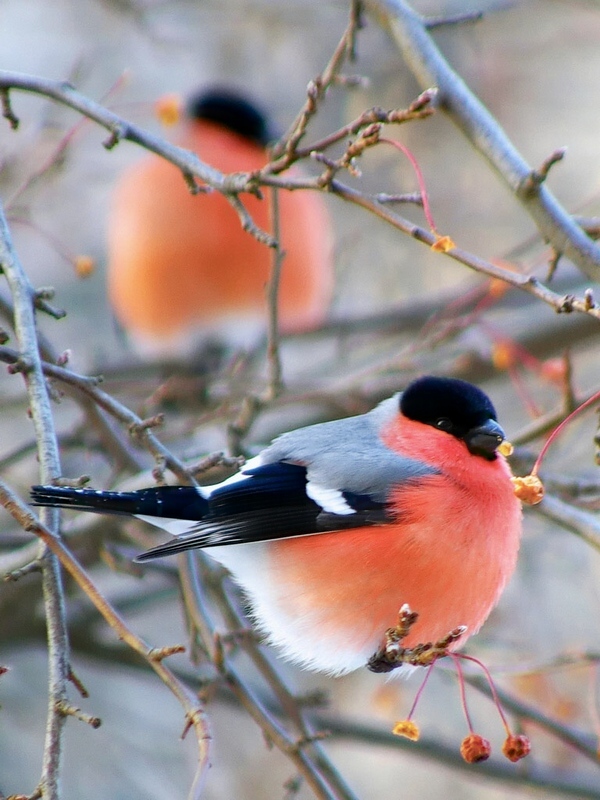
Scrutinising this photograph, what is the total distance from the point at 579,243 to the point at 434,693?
3714 mm

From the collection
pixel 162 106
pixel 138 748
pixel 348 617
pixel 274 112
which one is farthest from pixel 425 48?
pixel 274 112

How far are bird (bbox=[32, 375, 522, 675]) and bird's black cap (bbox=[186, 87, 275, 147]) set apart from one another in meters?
2.26

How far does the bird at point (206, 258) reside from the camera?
3855 millimetres

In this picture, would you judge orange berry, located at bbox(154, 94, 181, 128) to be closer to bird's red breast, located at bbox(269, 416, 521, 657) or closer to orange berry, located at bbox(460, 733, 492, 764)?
bird's red breast, located at bbox(269, 416, 521, 657)

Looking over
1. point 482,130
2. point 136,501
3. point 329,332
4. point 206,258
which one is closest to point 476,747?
point 136,501

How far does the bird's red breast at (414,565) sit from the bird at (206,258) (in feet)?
6.34

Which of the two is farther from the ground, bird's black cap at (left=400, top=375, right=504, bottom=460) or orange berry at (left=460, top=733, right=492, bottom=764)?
bird's black cap at (left=400, top=375, right=504, bottom=460)

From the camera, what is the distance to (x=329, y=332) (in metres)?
3.89

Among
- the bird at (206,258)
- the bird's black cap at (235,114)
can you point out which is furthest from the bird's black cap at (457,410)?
the bird's black cap at (235,114)

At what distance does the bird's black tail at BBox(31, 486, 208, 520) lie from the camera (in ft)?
5.03

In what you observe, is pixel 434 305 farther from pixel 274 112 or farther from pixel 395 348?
pixel 274 112

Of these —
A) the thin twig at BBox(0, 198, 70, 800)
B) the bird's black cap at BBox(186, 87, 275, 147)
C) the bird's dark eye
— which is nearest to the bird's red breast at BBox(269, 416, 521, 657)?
the bird's dark eye

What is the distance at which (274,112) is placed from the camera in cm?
507

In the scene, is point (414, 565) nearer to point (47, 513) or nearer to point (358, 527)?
point (358, 527)
